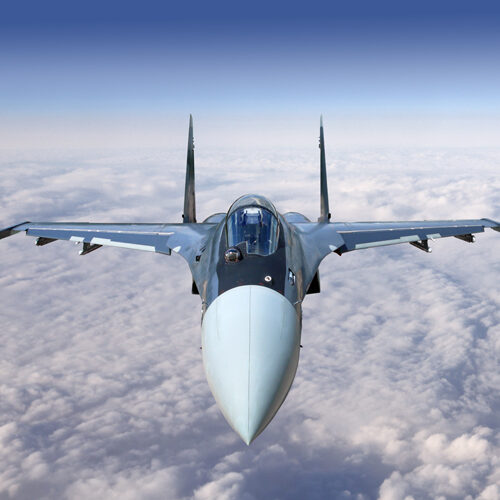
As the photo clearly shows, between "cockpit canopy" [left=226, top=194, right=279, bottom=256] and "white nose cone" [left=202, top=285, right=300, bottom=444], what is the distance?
1632mm

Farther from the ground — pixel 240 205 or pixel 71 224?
pixel 240 205

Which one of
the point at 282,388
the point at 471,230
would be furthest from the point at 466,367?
the point at 282,388

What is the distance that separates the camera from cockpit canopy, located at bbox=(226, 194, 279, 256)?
9.65 m

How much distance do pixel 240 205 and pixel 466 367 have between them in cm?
9676

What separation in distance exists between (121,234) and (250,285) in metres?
10.2

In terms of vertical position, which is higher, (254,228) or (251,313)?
(254,228)

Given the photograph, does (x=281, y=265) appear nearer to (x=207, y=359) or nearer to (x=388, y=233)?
(x=207, y=359)

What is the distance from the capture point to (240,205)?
37.2 feet

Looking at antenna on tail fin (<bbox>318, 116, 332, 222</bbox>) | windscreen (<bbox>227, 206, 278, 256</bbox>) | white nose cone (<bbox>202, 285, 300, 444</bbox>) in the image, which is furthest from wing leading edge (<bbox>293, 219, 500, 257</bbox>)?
white nose cone (<bbox>202, 285, 300, 444</bbox>)

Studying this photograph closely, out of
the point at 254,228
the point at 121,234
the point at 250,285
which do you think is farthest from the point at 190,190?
the point at 250,285

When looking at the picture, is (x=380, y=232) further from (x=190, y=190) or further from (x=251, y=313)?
(x=251, y=313)

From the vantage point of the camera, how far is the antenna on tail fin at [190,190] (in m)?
19.6

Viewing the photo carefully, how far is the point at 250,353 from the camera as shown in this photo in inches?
267

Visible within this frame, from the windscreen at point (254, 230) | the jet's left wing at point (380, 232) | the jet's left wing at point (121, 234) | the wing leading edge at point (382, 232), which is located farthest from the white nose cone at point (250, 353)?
the wing leading edge at point (382, 232)
